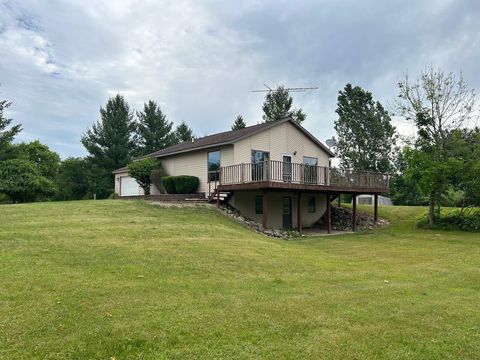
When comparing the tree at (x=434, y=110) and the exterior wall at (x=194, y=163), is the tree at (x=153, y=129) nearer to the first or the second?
the exterior wall at (x=194, y=163)

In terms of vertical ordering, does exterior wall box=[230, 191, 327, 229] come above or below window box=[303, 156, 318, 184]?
below

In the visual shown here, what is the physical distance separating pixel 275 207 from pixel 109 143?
29.4 metres

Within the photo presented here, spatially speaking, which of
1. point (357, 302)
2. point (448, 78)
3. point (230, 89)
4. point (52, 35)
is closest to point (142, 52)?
Result: point (52, 35)

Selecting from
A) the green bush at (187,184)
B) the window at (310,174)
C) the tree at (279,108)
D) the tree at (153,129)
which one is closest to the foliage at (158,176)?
the green bush at (187,184)

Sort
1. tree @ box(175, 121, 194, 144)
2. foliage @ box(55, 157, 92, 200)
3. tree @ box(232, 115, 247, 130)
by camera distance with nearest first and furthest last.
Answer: foliage @ box(55, 157, 92, 200)
tree @ box(232, 115, 247, 130)
tree @ box(175, 121, 194, 144)

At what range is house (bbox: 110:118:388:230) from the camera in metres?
18.2

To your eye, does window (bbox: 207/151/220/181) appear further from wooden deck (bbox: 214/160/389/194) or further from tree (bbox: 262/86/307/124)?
tree (bbox: 262/86/307/124)

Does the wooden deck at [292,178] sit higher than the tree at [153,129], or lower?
lower

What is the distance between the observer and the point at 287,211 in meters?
21.7

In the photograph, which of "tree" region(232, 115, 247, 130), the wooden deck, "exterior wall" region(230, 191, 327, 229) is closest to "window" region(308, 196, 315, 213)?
"exterior wall" region(230, 191, 327, 229)

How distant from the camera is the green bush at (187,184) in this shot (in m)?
21.5

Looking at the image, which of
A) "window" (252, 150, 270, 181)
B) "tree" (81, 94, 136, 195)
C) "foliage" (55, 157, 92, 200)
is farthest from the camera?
"tree" (81, 94, 136, 195)

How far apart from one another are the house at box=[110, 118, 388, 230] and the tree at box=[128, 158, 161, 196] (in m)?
1.60

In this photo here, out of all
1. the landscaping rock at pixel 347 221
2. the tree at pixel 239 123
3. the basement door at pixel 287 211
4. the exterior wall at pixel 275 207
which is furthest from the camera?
the tree at pixel 239 123
